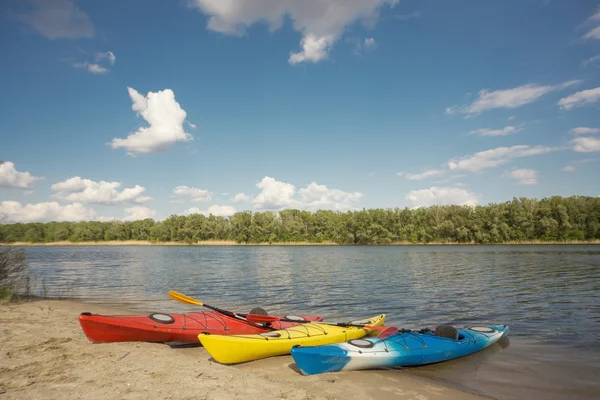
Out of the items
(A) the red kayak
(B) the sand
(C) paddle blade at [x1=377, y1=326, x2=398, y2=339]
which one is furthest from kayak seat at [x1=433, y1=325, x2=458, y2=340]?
(A) the red kayak

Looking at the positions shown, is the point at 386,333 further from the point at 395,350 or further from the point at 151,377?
the point at 151,377

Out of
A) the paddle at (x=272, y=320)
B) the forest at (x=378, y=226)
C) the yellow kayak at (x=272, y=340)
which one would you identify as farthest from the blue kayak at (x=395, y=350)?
the forest at (x=378, y=226)

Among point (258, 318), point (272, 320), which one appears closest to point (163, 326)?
point (258, 318)

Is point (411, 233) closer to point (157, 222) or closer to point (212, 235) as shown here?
point (212, 235)

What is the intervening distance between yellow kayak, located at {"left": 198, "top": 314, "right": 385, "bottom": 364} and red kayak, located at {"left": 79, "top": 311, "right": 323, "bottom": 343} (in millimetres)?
822

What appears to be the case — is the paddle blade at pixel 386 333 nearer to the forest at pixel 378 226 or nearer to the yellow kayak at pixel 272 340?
the yellow kayak at pixel 272 340

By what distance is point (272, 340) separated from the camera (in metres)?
6.86

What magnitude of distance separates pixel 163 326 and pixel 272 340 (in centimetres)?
241

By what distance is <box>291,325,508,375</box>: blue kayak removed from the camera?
6.01 metres

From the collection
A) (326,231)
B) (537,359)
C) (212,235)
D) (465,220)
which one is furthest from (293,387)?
(212,235)

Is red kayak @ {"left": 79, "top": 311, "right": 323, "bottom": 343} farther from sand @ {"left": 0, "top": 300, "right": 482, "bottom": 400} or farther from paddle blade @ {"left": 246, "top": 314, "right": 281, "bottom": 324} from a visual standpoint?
sand @ {"left": 0, "top": 300, "right": 482, "bottom": 400}

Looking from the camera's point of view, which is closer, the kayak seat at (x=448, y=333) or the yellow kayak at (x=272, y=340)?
the yellow kayak at (x=272, y=340)

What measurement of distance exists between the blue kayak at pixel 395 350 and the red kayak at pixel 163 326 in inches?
82.1

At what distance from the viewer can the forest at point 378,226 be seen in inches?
2501
